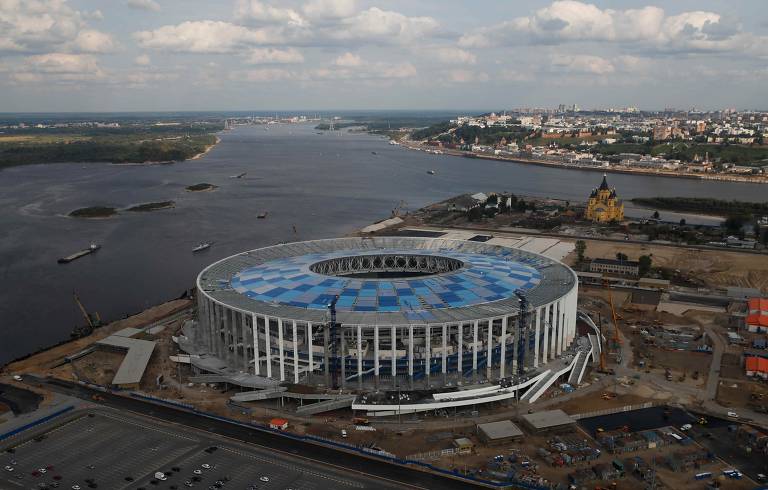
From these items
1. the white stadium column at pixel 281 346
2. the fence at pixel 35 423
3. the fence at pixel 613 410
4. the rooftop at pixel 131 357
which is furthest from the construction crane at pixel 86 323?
the fence at pixel 613 410

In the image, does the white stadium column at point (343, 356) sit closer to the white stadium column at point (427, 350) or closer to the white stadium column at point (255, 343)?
the white stadium column at point (427, 350)

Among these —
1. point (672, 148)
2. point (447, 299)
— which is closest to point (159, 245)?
point (447, 299)

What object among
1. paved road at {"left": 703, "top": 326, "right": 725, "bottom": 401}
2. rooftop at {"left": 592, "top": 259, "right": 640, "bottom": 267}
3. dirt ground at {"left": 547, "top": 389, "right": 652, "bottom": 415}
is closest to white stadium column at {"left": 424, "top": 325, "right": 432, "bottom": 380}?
dirt ground at {"left": 547, "top": 389, "right": 652, "bottom": 415}

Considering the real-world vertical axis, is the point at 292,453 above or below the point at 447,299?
below

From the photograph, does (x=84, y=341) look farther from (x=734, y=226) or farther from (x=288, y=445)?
(x=734, y=226)

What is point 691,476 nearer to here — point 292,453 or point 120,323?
point 292,453

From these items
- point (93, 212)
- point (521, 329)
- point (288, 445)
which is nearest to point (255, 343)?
point (288, 445)
